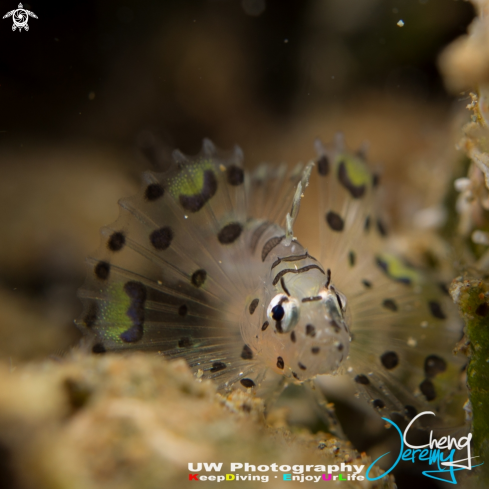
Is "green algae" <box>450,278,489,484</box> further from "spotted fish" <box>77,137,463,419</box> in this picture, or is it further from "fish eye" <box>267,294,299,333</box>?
"fish eye" <box>267,294,299,333</box>

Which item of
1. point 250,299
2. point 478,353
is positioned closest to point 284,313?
point 250,299

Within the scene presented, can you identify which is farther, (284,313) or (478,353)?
(284,313)

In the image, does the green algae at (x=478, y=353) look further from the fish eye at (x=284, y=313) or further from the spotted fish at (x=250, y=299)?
the fish eye at (x=284, y=313)

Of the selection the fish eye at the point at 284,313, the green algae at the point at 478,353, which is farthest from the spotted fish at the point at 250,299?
the green algae at the point at 478,353

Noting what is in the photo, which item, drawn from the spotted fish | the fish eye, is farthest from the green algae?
the fish eye

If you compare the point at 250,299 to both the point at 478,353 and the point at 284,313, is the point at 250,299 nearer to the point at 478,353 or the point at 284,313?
the point at 284,313

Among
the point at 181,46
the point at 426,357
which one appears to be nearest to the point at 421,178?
the point at 426,357

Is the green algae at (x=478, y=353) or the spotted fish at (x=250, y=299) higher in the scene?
the spotted fish at (x=250, y=299)
